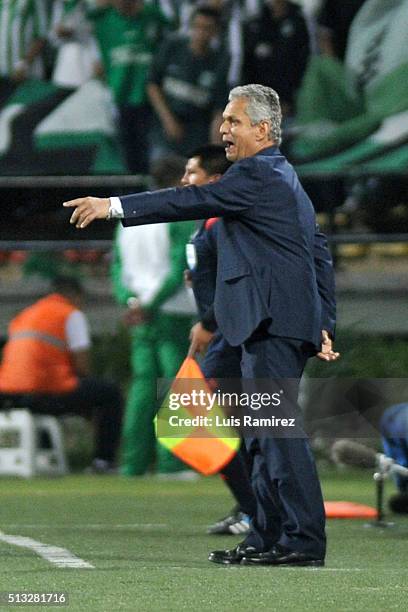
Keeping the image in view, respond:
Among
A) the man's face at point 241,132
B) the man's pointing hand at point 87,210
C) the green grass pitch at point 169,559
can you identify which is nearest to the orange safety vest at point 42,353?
the green grass pitch at point 169,559

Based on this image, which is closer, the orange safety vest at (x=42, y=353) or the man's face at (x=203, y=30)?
the orange safety vest at (x=42, y=353)

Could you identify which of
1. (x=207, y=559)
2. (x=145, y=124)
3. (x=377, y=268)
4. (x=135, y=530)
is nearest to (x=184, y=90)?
(x=145, y=124)

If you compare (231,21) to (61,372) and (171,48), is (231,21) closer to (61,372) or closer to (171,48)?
(171,48)

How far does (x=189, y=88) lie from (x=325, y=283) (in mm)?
7802

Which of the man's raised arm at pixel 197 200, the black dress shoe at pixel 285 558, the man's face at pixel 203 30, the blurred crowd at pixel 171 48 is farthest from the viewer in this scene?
the blurred crowd at pixel 171 48

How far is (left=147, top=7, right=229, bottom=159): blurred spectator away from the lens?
48.8 ft

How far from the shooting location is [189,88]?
1496 cm

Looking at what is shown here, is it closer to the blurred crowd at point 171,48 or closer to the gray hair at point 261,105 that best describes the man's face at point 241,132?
the gray hair at point 261,105

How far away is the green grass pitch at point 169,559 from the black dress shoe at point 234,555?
0.20 ft

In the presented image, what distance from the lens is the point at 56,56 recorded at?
50.4ft

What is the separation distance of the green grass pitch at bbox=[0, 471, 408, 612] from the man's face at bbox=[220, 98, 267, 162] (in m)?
1.63

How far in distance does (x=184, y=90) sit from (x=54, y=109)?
1.17 metres

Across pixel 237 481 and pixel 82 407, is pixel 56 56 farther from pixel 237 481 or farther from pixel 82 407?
pixel 237 481

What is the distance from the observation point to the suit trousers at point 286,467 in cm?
696
